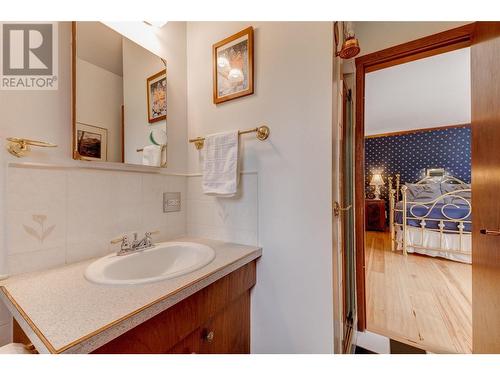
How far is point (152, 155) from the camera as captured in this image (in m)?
1.14

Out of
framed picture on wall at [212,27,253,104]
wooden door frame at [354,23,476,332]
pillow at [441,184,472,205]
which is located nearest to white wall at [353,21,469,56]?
wooden door frame at [354,23,476,332]

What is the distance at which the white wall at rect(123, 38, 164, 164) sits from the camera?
103 centimetres

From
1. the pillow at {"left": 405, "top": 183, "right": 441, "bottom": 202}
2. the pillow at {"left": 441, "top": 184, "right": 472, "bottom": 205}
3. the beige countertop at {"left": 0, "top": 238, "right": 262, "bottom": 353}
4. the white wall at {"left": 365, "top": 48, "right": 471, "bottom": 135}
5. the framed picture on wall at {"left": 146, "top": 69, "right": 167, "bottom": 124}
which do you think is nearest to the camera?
the beige countertop at {"left": 0, "top": 238, "right": 262, "bottom": 353}

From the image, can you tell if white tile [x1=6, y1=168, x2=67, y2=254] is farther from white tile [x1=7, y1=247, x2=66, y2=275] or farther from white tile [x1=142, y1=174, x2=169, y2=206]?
white tile [x1=142, y1=174, x2=169, y2=206]

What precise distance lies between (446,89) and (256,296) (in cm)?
362

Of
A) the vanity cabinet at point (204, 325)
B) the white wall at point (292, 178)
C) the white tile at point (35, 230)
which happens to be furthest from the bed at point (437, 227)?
the white tile at point (35, 230)

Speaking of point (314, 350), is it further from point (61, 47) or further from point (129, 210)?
point (61, 47)

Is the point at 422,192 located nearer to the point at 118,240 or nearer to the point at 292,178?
the point at 292,178

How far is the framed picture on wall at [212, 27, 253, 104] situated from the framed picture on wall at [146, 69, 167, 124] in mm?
290

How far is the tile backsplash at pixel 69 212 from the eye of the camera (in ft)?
2.32

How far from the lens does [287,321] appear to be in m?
1.01

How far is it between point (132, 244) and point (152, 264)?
135 millimetres

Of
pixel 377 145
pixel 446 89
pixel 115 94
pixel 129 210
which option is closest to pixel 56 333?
pixel 129 210

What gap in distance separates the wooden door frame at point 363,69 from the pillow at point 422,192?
285 centimetres
